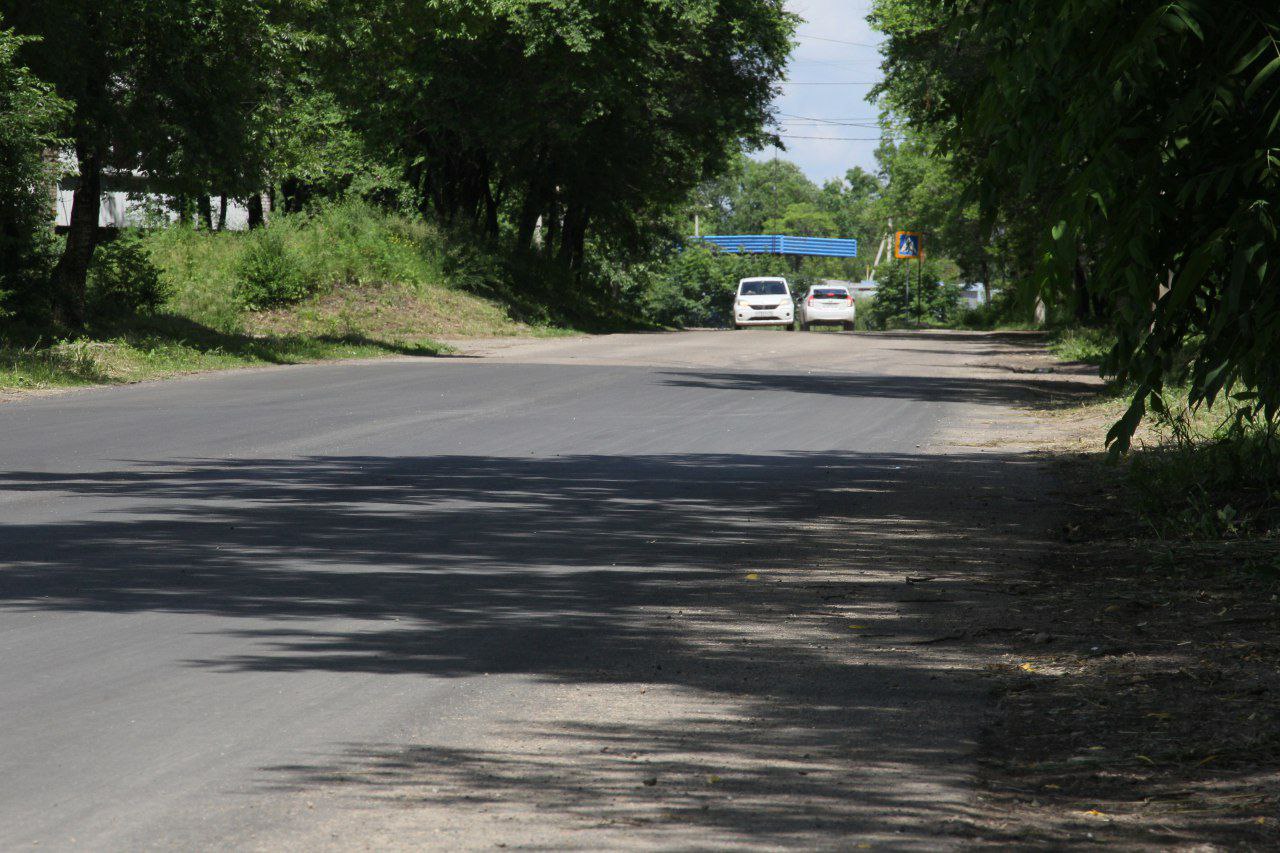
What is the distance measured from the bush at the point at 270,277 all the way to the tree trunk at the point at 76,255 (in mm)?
9462

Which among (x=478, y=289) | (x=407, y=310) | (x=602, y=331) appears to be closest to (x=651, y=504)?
(x=407, y=310)

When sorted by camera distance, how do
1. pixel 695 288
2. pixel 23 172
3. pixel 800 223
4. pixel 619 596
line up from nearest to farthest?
1. pixel 619 596
2. pixel 23 172
3. pixel 695 288
4. pixel 800 223

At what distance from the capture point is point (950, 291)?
315ft

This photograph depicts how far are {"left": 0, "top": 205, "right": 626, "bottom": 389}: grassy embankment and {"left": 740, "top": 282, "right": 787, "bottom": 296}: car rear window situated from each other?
783cm

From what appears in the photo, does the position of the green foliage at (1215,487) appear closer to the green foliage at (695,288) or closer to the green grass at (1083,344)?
the green grass at (1083,344)

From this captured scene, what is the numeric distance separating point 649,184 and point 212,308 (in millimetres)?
21305

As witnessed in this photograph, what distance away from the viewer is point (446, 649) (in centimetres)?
605

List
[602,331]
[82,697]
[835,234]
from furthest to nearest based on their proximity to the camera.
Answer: [835,234], [602,331], [82,697]

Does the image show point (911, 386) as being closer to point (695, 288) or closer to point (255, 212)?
point (255, 212)

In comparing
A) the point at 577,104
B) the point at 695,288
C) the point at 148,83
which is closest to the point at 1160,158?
the point at 148,83

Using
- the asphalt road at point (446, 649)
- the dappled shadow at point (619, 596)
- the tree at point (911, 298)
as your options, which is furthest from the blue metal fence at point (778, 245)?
the dappled shadow at point (619, 596)

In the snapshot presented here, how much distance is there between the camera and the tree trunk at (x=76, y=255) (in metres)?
25.1

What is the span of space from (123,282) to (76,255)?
388 cm

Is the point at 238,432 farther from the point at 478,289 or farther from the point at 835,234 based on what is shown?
the point at 835,234
